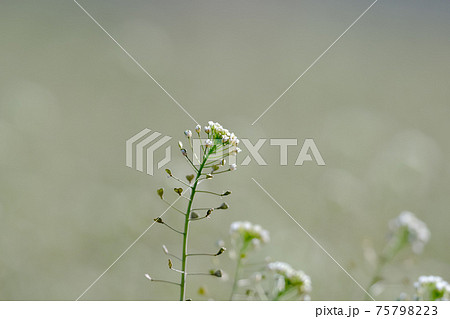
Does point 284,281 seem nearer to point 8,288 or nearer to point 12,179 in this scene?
point 8,288

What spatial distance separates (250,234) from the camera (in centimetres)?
199

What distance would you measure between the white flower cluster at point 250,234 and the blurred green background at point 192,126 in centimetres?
23

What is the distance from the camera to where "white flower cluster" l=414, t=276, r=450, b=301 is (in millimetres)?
1784

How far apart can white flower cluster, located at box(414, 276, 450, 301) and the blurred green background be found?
12cm

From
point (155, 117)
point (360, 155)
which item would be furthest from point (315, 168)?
point (155, 117)

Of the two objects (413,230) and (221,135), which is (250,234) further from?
(413,230)

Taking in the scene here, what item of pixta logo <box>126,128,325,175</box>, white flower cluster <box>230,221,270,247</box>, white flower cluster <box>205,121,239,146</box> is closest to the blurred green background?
pixta logo <box>126,128,325,175</box>

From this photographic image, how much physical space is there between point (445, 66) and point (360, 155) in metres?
4.68

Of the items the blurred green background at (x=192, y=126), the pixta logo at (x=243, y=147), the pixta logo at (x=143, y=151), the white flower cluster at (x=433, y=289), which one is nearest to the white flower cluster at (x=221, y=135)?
the blurred green background at (x=192, y=126)

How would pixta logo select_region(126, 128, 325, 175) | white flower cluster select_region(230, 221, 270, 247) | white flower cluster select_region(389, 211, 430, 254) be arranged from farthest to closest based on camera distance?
1. pixta logo select_region(126, 128, 325, 175)
2. white flower cluster select_region(389, 211, 430, 254)
3. white flower cluster select_region(230, 221, 270, 247)

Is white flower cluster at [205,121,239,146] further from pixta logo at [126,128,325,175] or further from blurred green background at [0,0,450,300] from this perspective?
pixta logo at [126,128,325,175]

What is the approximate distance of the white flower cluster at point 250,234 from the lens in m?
1.99

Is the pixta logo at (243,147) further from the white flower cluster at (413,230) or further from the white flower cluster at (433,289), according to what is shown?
the white flower cluster at (433,289)

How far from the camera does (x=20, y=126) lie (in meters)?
3.60
